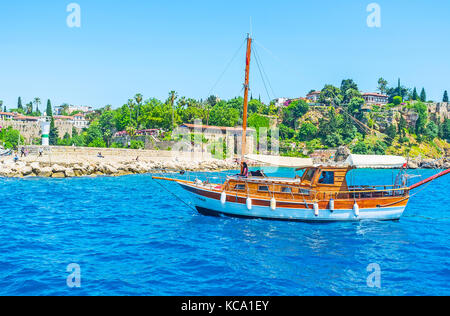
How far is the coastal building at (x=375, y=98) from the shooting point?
429 feet

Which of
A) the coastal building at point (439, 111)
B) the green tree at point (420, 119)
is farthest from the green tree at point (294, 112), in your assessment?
the coastal building at point (439, 111)

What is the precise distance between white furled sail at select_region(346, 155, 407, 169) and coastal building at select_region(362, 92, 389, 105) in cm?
11630

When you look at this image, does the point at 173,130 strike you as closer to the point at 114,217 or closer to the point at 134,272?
the point at 114,217

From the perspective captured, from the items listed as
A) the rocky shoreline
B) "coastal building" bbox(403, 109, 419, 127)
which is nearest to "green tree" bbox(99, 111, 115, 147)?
the rocky shoreline

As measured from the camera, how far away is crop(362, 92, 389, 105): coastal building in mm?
130625

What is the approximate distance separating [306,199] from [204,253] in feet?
26.4

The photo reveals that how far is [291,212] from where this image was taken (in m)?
20.5

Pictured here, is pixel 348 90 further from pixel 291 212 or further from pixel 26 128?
pixel 291 212

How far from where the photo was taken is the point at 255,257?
14.3m

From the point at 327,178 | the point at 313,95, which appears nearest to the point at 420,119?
the point at 313,95

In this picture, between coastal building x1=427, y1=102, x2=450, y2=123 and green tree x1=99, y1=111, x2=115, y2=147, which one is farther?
coastal building x1=427, y1=102, x2=450, y2=123

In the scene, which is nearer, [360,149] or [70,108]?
[360,149]

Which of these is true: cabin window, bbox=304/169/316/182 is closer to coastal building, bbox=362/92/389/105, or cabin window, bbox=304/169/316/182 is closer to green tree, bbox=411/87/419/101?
coastal building, bbox=362/92/389/105
